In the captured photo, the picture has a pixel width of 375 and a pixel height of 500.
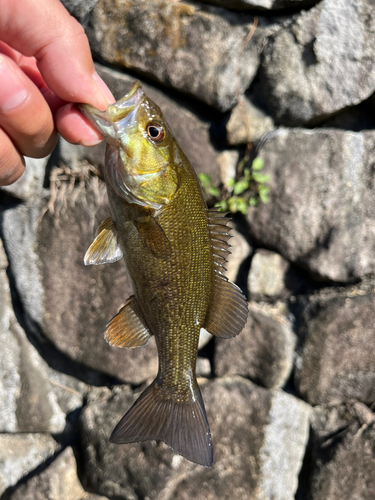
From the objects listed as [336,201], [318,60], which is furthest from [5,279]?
[318,60]

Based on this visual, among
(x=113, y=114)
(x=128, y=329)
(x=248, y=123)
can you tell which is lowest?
(x=128, y=329)

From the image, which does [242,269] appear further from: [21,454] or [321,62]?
[21,454]

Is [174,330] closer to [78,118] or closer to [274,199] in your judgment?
[78,118]

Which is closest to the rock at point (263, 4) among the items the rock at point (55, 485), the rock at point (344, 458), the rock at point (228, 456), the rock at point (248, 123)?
the rock at point (248, 123)

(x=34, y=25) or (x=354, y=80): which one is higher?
(x=34, y=25)

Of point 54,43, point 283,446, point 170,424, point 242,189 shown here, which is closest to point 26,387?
point 170,424

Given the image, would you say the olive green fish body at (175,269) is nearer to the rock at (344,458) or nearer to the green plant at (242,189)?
the green plant at (242,189)

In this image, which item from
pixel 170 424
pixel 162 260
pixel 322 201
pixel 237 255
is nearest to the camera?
pixel 162 260
